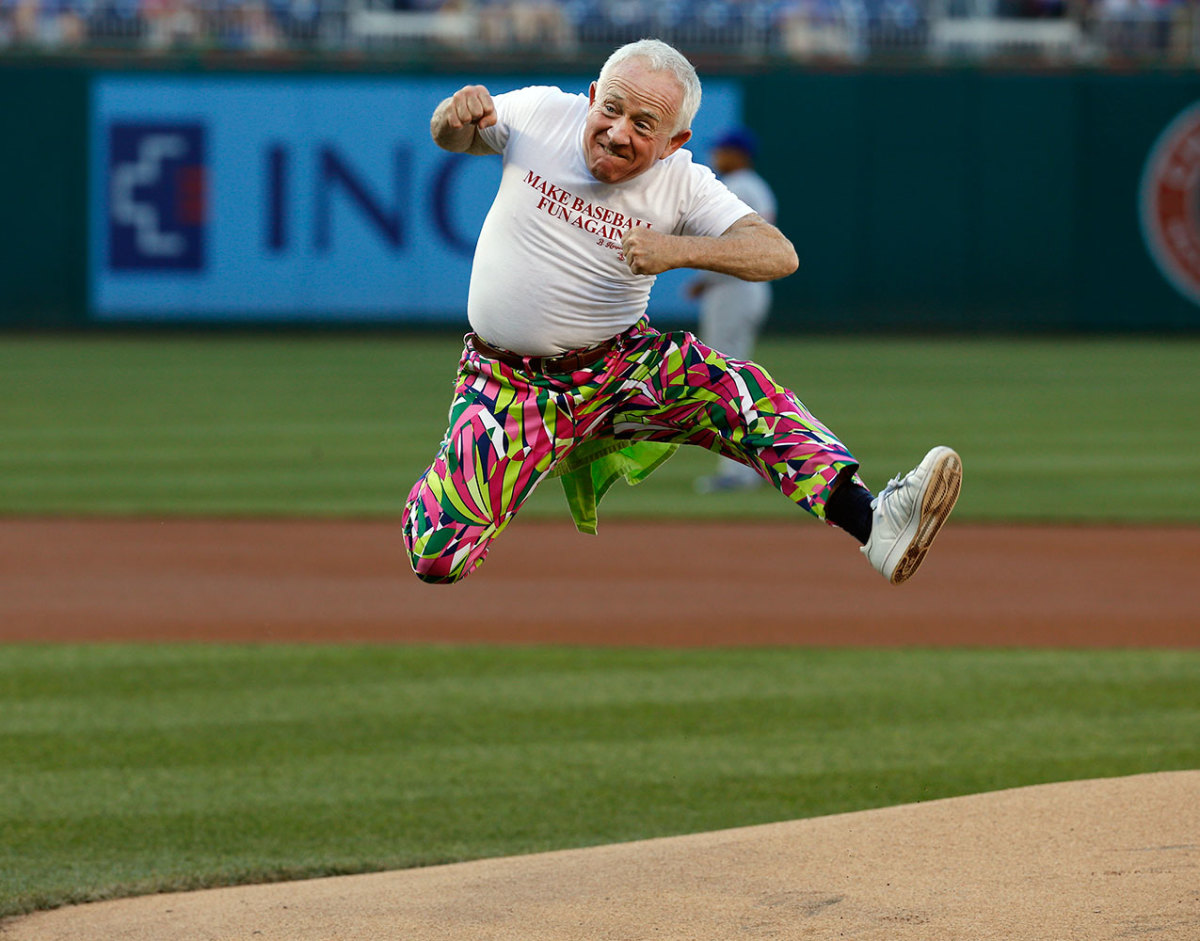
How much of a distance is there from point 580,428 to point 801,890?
1443 millimetres

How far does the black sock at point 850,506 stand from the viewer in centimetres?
497

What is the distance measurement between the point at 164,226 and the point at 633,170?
20570mm

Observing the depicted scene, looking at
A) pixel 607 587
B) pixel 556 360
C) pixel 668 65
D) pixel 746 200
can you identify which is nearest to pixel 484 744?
pixel 556 360

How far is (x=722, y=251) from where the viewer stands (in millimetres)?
4660

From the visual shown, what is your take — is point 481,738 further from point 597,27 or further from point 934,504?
point 597,27

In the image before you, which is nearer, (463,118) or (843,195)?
(463,118)

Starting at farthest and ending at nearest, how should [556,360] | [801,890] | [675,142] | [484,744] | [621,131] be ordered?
[484,744] → [556,360] → [675,142] → [621,131] → [801,890]

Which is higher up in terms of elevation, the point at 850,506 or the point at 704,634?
the point at 850,506

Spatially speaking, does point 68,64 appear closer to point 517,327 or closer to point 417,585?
point 417,585

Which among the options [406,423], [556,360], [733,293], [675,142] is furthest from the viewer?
[406,423]

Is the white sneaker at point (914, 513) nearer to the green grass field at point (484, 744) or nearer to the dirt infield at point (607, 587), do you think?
the green grass field at point (484, 744)

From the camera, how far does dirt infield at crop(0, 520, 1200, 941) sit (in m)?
4.48

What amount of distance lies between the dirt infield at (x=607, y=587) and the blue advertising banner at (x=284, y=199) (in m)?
13.5

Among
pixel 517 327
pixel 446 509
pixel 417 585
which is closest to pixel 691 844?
pixel 446 509
